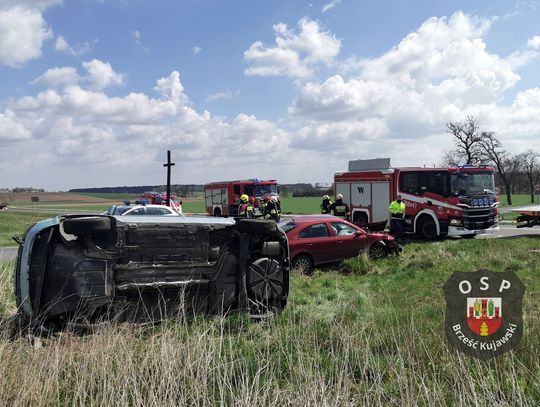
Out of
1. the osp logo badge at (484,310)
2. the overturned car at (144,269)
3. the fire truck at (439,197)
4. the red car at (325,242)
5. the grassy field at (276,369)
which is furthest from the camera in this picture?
the fire truck at (439,197)

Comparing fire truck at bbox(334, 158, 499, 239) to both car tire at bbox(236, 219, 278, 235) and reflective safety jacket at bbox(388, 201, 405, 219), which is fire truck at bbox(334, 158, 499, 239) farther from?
car tire at bbox(236, 219, 278, 235)

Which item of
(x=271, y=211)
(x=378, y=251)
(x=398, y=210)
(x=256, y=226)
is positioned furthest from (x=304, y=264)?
(x=398, y=210)

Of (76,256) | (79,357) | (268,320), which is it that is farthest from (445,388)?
(76,256)

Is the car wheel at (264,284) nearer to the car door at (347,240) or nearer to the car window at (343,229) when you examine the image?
the car door at (347,240)

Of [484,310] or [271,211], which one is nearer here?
[484,310]

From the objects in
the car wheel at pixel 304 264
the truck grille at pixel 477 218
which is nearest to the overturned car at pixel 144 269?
the car wheel at pixel 304 264

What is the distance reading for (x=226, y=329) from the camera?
5.62m

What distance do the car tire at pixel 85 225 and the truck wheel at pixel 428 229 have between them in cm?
1347

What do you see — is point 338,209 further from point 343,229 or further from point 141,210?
point 141,210

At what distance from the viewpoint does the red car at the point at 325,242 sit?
11328 mm

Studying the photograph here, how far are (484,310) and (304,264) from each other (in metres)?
8.35

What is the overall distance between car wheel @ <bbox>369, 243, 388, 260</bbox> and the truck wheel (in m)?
4.94

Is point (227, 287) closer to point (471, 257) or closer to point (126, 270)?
point (126, 270)

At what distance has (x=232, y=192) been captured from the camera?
1243 inches
